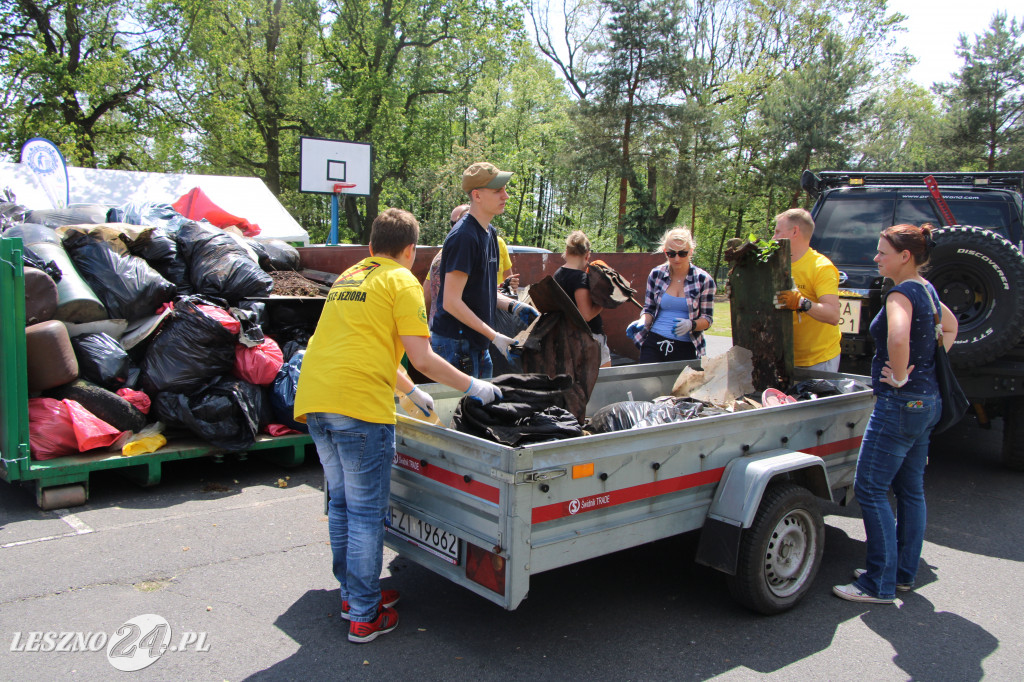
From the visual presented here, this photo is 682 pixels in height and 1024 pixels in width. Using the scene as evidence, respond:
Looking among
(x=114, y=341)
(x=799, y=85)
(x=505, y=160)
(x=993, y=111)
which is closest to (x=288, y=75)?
(x=505, y=160)

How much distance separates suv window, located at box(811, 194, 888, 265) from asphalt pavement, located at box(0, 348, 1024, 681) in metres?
3.08

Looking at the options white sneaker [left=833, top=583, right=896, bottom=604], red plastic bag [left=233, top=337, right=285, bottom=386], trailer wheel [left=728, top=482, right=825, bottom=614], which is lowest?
white sneaker [left=833, top=583, right=896, bottom=604]

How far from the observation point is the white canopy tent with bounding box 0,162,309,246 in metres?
10.3

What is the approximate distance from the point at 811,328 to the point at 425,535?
3213 mm

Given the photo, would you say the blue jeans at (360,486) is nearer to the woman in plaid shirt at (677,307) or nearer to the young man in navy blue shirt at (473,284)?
the young man in navy blue shirt at (473,284)

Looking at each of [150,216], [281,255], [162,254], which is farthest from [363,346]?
[281,255]

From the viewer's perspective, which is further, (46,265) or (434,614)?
(46,265)

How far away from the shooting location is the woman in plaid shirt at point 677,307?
516 cm

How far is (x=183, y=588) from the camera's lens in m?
3.65

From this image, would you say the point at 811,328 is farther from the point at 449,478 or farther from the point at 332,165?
the point at 332,165

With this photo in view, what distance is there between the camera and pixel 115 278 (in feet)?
17.7

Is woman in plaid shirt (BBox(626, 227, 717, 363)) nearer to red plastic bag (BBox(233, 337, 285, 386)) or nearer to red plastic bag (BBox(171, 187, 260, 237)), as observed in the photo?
red plastic bag (BBox(233, 337, 285, 386))

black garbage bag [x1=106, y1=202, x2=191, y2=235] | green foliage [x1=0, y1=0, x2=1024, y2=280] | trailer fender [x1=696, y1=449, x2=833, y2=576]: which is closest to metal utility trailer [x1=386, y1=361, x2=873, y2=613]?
trailer fender [x1=696, y1=449, x2=833, y2=576]

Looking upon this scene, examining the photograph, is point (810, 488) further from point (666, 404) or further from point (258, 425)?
point (258, 425)
